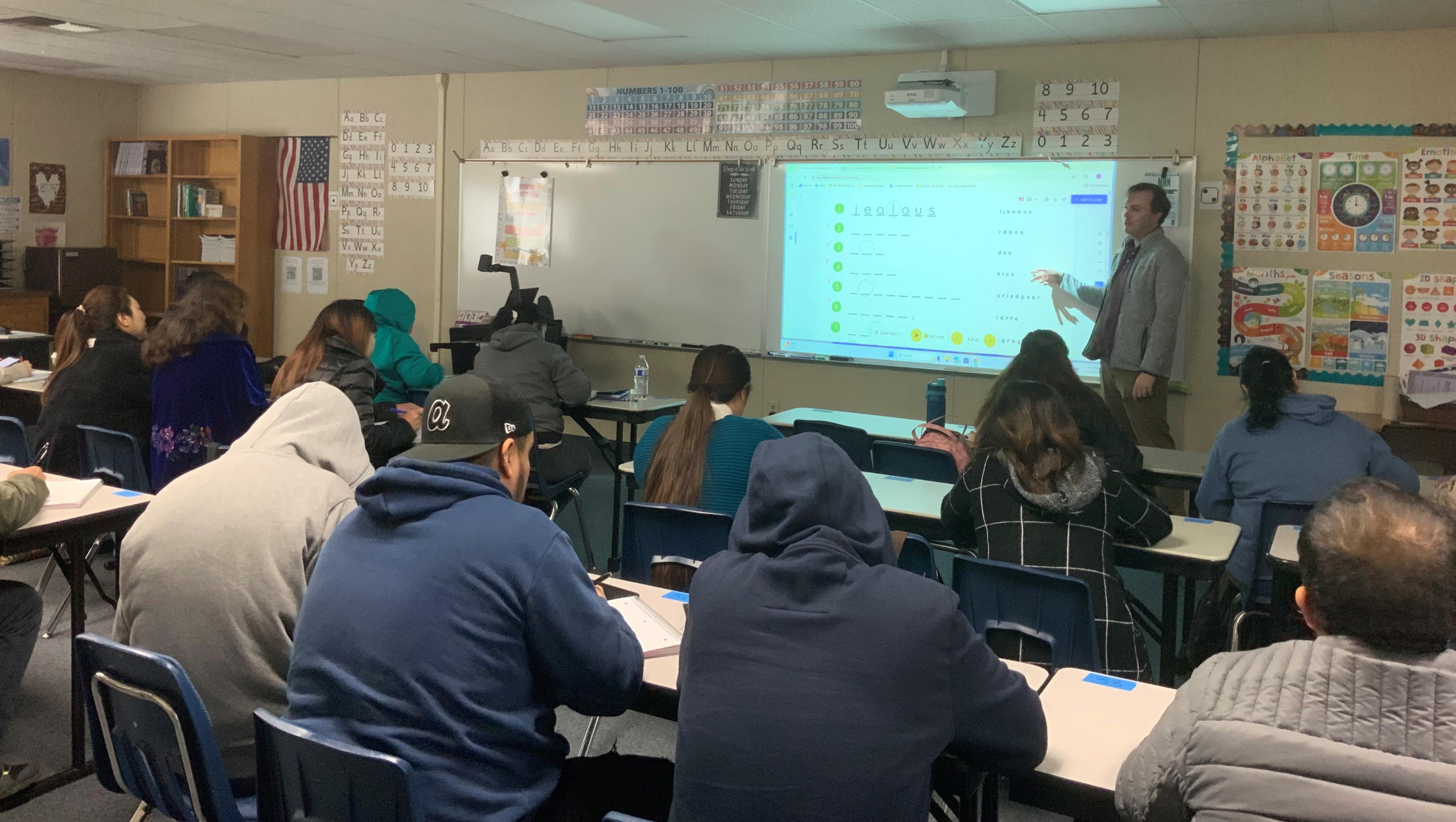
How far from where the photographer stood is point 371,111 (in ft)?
27.3

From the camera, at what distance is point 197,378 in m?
4.10

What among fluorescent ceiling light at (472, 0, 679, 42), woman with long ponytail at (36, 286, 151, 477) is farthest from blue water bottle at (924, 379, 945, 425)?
woman with long ponytail at (36, 286, 151, 477)

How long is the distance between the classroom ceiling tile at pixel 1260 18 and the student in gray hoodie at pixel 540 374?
315 centimetres

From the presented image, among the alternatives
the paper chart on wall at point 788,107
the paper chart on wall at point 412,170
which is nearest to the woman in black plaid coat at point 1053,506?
the paper chart on wall at point 788,107

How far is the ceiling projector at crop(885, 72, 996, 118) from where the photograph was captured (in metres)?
5.87

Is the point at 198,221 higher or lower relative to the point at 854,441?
higher

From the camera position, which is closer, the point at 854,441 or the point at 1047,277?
the point at 854,441

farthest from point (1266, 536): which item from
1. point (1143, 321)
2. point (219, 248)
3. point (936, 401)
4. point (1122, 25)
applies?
point (219, 248)

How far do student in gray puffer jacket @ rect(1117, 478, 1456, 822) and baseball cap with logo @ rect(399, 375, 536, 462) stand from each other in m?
1.13

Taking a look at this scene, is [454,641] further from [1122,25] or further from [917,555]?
[1122,25]

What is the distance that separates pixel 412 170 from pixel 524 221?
110cm

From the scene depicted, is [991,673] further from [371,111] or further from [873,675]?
[371,111]

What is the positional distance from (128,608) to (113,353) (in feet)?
8.33

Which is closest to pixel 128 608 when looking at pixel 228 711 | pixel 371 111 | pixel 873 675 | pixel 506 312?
pixel 228 711
